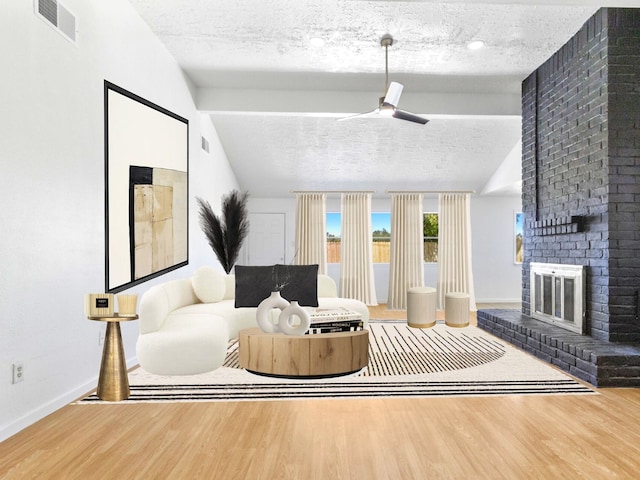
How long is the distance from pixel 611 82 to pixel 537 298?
235 cm

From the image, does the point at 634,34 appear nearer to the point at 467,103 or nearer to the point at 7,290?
the point at 467,103

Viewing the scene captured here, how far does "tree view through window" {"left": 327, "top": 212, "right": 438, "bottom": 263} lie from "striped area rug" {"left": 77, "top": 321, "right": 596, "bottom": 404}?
13.5 ft

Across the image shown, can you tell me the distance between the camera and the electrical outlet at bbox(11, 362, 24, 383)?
2580 millimetres

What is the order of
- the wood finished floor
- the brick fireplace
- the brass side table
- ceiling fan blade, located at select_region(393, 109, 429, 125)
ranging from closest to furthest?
1. the wood finished floor
2. the brass side table
3. the brick fireplace
4. ceiling fan blade, located at select_region(393, 109, 429, 125)

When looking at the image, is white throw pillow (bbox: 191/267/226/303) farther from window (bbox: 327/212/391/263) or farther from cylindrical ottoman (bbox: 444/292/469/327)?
window (bbox: 327/212/391/263)

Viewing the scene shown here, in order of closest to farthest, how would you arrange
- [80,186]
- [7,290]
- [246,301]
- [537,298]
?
1. [7,290]
2. [80,186]
3. [246,301]
4. [537,298]

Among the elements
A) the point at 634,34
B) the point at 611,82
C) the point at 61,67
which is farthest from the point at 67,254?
the point at 634,34

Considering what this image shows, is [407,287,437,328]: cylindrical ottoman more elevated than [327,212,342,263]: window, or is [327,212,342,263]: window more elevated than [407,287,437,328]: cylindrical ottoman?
[327,212,342,263]: window

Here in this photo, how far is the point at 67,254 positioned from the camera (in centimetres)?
309

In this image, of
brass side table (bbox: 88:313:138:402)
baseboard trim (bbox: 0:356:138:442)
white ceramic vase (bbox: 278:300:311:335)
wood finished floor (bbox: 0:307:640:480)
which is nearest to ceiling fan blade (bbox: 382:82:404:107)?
white ceramic vase (bbox: 278:300:311:335)

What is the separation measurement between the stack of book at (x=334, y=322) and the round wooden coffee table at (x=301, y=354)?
89 millimetres

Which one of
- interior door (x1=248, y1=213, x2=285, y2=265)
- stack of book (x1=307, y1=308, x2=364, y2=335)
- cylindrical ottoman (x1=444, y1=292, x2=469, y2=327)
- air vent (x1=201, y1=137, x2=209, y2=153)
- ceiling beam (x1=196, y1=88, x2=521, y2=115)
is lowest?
cylindrical ottoman (x1=444, y1=292, x2=469, y2=327)

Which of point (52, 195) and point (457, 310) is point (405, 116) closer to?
point (457, 310)

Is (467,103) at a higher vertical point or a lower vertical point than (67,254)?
higher
